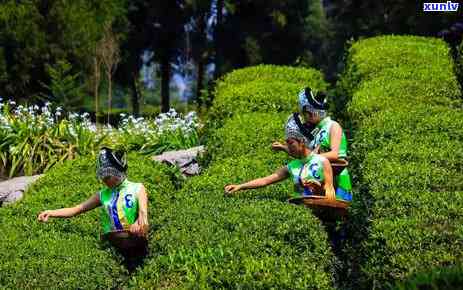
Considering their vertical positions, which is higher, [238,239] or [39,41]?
[238,239]

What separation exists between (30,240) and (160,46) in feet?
93.3

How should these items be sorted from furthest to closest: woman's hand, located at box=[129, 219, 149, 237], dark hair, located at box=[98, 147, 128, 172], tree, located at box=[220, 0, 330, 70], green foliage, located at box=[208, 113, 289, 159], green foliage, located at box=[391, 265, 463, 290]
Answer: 1. tree, located at box=[220, 0, 330, 70]
2. green foliage, located at box=[208, 113, 289, 159]
3. dark hair, located at box=[98, 147, 128, 172]
4. woman's hand, located at box=[129, 219, 149, 237]
5. green foliage, located at box=[391, 265, 463, 290]

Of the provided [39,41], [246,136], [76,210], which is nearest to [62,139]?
[246,136]

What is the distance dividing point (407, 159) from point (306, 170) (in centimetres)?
127

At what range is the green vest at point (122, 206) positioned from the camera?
583 cm

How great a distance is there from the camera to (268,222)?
217 inches

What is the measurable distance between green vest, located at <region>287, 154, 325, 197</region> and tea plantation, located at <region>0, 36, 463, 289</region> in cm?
20

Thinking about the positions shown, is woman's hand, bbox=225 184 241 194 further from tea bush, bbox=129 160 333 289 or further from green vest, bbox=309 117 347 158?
green vest, bbox=309 117 347 158

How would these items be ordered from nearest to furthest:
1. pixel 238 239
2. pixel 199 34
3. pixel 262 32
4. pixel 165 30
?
pixel 238 239, pixel 165 30, pixel 199 34, pixel 262 32

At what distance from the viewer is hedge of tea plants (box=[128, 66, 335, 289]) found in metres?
4.64

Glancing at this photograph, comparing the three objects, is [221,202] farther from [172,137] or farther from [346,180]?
[172,137]

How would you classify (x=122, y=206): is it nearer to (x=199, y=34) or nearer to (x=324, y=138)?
(x=324, y=138)

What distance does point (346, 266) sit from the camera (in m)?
5.79

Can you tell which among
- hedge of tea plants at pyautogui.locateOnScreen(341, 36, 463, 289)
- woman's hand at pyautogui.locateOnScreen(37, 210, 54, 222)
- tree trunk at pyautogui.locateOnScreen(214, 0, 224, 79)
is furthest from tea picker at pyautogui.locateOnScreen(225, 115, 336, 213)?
tree trunk at pyautogui.locateOnScreen(214, 0, 224, 79)
